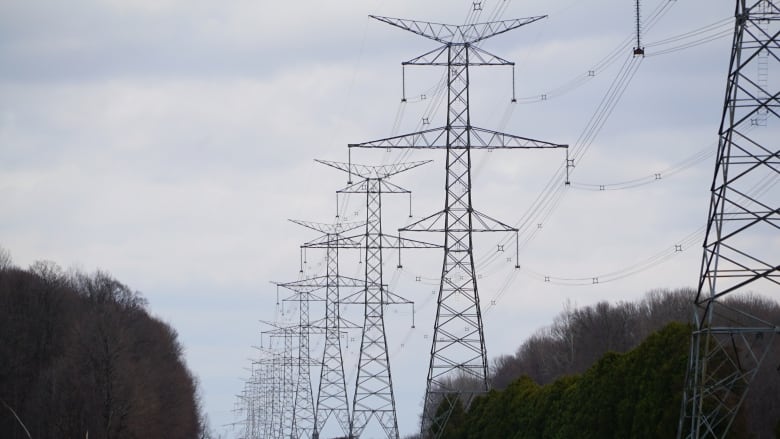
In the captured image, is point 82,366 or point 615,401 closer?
point 615,401

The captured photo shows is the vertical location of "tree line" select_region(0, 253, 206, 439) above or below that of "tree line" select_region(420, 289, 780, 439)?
above

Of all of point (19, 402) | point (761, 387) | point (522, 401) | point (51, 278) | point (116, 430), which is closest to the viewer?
point (522, 401)

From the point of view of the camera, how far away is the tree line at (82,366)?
336 feet

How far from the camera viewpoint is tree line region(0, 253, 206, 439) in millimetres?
102500

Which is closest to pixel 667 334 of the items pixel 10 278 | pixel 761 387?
pixel 761 387

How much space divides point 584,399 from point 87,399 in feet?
212

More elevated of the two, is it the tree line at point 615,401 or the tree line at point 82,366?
the tree line at point 82,366

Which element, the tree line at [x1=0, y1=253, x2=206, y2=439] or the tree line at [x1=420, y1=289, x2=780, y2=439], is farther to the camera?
the tree line at [x1=0, y1=253, x2=206, y2=439]

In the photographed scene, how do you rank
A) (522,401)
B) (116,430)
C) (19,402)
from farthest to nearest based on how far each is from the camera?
(19,402) < (116,430) < (522,401)

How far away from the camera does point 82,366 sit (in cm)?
10344

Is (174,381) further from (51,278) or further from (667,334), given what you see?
(667,334)

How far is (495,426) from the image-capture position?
56062mm

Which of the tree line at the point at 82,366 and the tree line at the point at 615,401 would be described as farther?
the tree line at the point at 82,366

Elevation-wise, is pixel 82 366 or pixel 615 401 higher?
pixel 82 366
